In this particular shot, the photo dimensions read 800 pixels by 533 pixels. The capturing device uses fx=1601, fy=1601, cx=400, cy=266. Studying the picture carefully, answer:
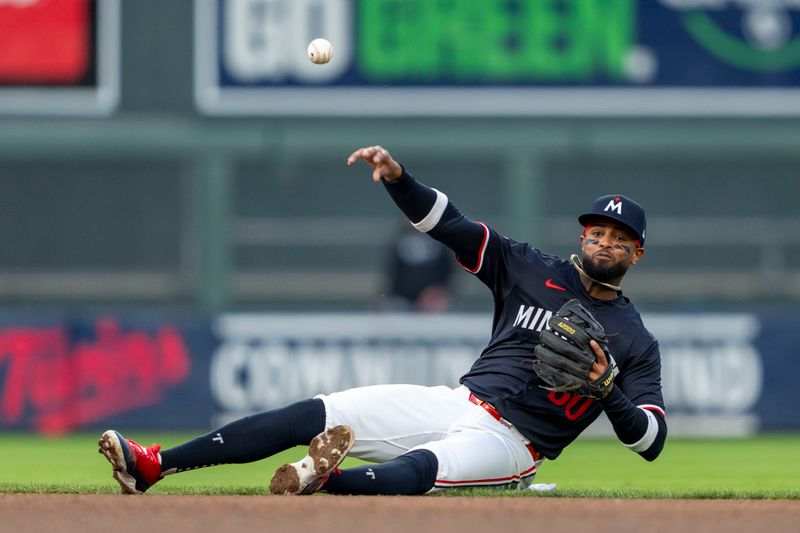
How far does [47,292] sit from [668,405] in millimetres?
7875

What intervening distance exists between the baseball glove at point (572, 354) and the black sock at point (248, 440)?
0.87m

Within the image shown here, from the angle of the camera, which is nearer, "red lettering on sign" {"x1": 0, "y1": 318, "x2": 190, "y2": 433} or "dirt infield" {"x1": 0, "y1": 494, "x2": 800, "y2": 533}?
"dirt infield" {"x1": 0, "y1": 494, "x2": 800, "y2": 533}

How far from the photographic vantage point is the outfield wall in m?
11.8

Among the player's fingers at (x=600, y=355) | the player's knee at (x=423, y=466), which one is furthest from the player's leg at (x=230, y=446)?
the player's fingers at (x=600, y=355)

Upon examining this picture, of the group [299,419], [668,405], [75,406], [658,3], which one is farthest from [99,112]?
[299,419]

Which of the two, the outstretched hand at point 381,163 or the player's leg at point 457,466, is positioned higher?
the outstretched hand at point 381,163

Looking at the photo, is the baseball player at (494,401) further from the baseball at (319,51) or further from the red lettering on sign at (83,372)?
the red lettering on sign at (83,372)

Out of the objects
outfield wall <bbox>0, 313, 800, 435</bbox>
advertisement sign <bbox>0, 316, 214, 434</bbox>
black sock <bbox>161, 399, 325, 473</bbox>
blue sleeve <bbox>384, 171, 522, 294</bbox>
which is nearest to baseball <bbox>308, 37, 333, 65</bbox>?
blue sleeve <bbox>384, 171, 522, 294</bbox>

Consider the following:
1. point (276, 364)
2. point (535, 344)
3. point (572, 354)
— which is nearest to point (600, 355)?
point (572, 354)

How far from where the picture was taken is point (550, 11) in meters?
14.5

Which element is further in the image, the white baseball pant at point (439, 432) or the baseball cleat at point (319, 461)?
the white baseball pant at point (439, 432)

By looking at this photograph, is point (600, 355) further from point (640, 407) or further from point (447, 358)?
point (447, 358)

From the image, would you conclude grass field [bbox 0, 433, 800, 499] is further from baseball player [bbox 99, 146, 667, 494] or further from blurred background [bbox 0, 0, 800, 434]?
blurred background [bbox 0, 0, 800, 434]

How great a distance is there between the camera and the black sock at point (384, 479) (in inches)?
228
